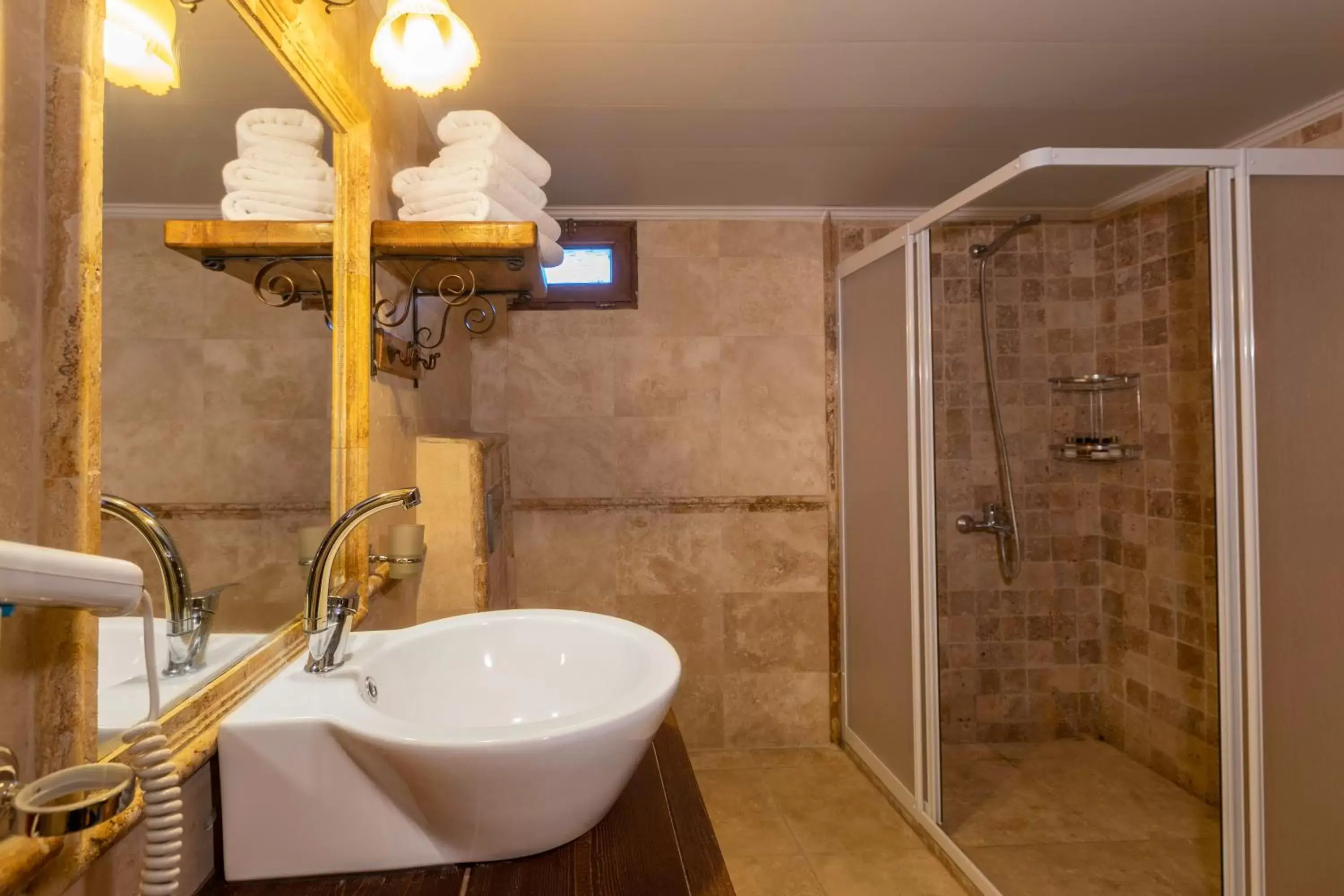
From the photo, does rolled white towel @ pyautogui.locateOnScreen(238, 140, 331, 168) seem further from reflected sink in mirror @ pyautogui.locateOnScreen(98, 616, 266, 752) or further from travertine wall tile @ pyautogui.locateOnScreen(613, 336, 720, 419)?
travertine wall tile @ pyautogui.locateOnScreen(613, 336, 720, 419)

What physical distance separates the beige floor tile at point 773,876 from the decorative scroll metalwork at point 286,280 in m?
1.70

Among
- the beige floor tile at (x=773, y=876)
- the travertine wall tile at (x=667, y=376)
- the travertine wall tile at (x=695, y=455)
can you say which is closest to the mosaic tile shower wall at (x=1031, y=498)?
the travertine wall tile at (x=695, y=455)

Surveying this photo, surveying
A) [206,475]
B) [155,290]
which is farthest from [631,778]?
[155,290]

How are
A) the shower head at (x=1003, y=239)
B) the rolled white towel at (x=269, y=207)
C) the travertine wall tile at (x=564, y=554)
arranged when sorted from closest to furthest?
the rolled white towel at (x=269, y=207)
the shower head at (x=1003, y=239)
the travertine wall tile at (x=564, y=554)

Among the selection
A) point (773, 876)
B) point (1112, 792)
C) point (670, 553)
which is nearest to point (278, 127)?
point (670, 553)

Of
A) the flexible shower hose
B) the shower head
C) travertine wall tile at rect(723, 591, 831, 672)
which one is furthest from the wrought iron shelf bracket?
the shower head

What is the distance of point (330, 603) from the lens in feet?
2.89

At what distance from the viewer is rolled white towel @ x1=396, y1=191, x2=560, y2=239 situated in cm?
→ 132

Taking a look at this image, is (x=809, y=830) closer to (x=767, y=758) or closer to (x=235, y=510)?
(x=767, y=758)

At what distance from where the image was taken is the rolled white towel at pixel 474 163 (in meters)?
1.32

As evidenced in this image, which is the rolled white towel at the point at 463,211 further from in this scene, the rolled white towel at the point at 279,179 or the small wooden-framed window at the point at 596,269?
the small wooden-framed window at the point at 596,269

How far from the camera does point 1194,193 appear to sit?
1940 millimetres

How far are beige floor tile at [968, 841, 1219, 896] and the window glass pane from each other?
7.09ft

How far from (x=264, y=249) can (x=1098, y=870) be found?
244 centimetres
